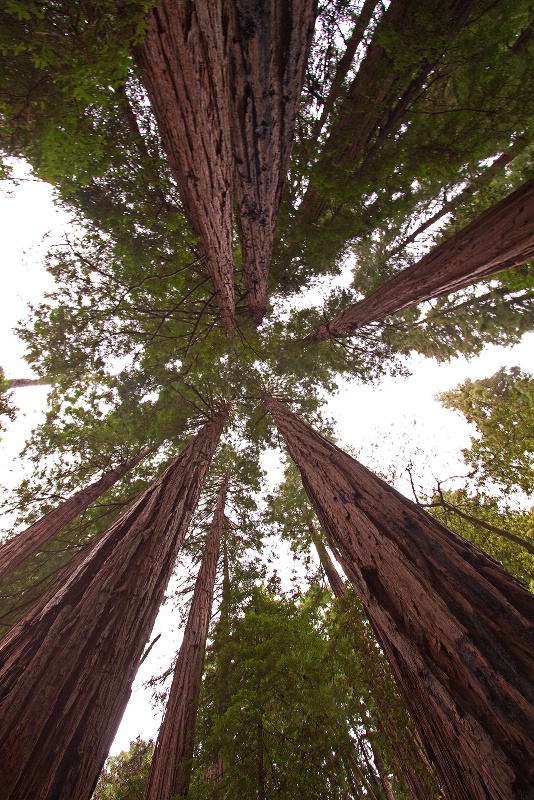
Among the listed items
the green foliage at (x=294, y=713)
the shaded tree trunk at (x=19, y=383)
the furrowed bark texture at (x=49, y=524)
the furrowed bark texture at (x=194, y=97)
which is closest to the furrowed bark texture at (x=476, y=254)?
the furrowed bark texture at (x=194, y=97)

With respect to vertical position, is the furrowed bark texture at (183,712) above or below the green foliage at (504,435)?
below

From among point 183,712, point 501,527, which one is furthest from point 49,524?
point 501,527

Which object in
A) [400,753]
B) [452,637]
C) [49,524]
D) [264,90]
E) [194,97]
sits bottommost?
[452,637]

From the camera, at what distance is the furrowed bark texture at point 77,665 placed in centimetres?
116

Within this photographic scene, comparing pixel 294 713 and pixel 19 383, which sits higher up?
pixel 19 383

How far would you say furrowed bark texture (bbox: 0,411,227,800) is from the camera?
1.16 meters

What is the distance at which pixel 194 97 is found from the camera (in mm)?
2461

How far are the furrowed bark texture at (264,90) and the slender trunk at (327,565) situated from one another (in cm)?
842

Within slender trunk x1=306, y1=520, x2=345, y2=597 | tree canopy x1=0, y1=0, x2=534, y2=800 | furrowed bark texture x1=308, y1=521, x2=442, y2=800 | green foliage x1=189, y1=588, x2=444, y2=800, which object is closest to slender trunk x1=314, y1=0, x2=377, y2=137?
tree canopy x1=0, y1=0, x2=534, y2=800

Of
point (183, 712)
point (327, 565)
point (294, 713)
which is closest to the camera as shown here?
point (294, 713)

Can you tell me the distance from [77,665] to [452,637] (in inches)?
68.3

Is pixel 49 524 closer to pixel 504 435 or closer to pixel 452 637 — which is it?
pixel 452 637

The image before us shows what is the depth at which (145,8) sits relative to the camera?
6.81 ft

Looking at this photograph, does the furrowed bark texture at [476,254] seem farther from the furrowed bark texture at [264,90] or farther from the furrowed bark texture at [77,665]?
the furrowed bark texture at [77,665]
